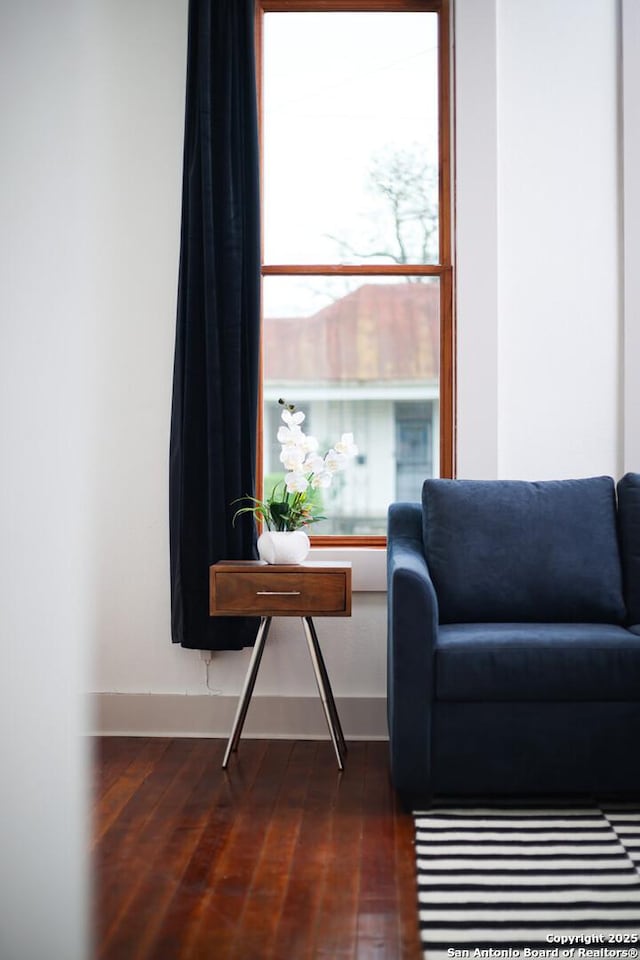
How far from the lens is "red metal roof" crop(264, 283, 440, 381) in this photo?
342cm

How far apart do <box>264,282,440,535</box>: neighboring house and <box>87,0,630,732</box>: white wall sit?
184 mm

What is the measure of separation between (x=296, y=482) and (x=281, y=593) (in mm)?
368

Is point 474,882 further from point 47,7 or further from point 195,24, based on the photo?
point 195,24

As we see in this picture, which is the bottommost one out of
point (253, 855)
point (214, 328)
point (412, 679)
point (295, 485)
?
point (253, 855)

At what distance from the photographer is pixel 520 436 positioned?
3324 millimetres

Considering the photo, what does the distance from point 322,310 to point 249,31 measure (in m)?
1.03

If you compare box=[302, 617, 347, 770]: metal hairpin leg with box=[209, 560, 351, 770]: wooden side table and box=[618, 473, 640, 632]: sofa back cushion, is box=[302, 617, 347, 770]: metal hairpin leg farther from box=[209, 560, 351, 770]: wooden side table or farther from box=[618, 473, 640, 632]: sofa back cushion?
box=[618, 473, 640, 632]: sofa back cushion

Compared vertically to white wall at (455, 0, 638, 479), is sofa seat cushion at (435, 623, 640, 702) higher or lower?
lower

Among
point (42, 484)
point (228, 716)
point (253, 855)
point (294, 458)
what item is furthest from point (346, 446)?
point (42, 484)

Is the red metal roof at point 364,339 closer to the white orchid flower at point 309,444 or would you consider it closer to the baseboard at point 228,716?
the white orchid flower at point 309,444

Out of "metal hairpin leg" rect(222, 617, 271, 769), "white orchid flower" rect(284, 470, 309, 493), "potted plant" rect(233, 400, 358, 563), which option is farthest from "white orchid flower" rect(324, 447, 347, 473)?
"metal hairpin leg" rect(222, 617, 271, 769)

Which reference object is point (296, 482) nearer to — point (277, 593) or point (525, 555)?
point (277, 593)

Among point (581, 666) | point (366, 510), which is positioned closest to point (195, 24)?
point (366, 510)

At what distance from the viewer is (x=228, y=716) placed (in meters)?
3.27
